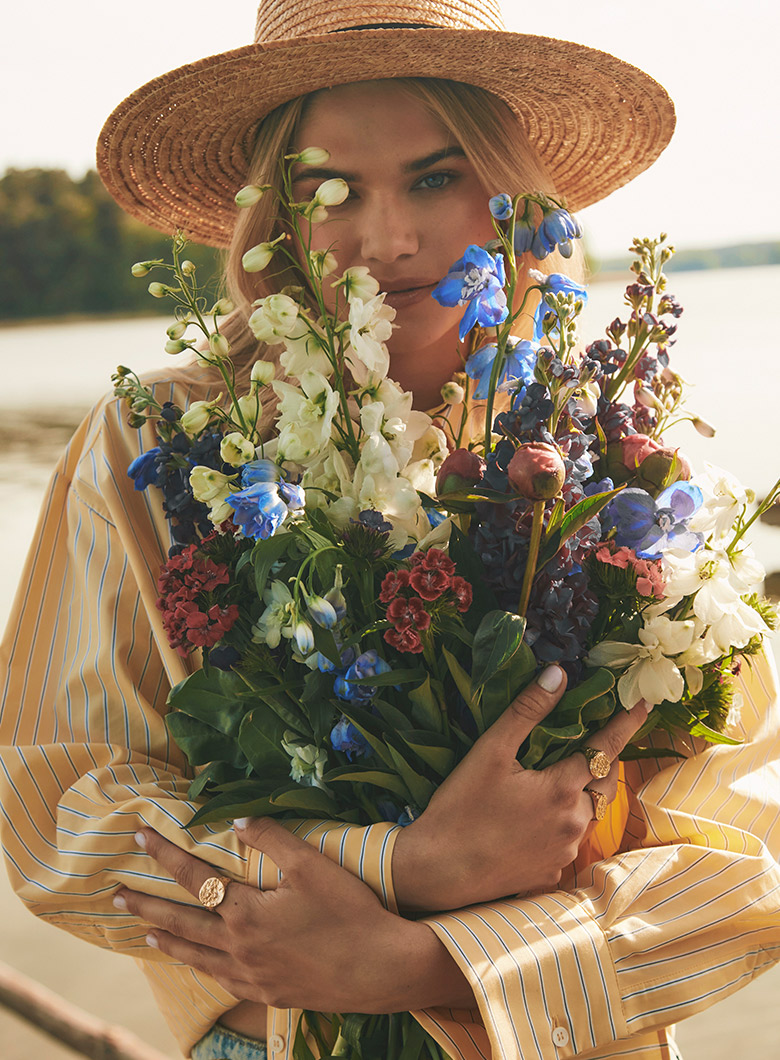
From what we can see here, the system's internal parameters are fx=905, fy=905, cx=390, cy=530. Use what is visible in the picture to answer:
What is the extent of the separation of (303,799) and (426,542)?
0.24m

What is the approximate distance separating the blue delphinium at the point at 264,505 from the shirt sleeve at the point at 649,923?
38 cm

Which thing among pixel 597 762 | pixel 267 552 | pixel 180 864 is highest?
pixel 267 552

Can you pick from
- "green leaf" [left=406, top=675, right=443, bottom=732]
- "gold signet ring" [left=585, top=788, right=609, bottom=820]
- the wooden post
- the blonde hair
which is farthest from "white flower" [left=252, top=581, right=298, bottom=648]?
the wooden post

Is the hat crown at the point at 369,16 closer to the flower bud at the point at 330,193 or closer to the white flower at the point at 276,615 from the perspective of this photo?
the flower bud at the point at 330,193

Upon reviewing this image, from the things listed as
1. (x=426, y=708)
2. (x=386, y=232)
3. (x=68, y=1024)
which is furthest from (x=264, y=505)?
(x=68, y=1024)

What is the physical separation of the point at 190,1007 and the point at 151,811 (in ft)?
0.85

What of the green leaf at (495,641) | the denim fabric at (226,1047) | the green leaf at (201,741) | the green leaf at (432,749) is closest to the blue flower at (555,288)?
the green leaf at (495,641)

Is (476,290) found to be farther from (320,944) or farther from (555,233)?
(320,944)

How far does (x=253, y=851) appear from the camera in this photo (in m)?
0.79

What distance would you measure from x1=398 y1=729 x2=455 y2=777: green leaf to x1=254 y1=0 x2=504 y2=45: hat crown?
2.19 feet

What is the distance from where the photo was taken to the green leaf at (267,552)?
24.6 inches

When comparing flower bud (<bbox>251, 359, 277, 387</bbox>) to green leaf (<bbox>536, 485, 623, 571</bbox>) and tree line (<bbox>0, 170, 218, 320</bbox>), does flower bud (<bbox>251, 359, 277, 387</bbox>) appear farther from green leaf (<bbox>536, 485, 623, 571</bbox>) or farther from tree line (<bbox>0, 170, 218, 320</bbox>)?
tree line (<bbox>0, 170, 218, 320</bbox>)

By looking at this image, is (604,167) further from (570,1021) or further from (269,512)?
(570,1021)

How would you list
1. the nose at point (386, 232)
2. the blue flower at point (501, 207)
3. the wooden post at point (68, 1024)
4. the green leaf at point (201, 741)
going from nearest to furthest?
the blue flower at point (501, 207), the green leaf at point (201, 741), the nose at point (386, 232), the wooden post at point (68, 1024)
